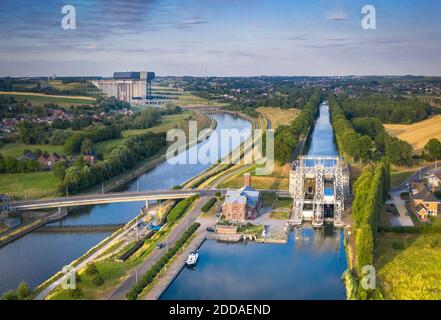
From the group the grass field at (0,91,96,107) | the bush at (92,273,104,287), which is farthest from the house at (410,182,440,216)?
the grass field at (0,91,96,107)

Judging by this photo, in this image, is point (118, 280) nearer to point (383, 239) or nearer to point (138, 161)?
point (383, 239)

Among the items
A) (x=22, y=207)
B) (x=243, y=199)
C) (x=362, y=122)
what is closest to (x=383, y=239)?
(x=243, y=199)

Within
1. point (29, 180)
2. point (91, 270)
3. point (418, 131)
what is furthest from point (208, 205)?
point (418, 131)

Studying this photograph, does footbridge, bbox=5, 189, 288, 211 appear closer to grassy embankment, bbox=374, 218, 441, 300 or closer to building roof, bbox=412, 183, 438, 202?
building roof, bbox=412, 183, 438, 202

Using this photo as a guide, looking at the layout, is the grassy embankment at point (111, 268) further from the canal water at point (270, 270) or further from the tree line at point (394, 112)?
the tree line at point (394, 112)

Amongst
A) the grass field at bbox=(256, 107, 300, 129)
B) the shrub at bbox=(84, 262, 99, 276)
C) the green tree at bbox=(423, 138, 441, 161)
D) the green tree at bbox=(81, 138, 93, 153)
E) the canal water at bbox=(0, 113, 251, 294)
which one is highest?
the grass field at bbox=(256, 107, 300, 129)

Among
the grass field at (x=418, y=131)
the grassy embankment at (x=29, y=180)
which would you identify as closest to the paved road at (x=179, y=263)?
the grassy embankment at (x=29, y=180)
